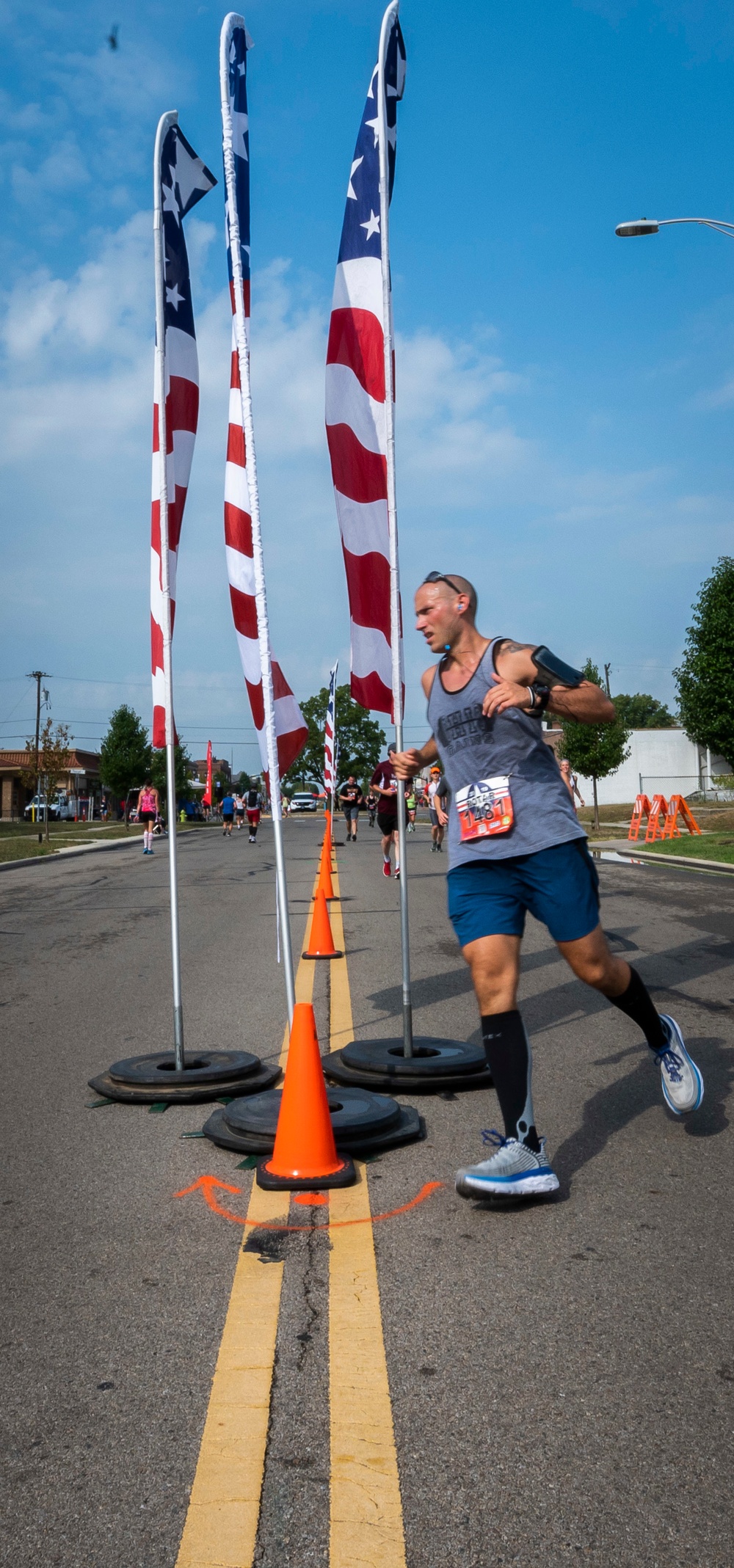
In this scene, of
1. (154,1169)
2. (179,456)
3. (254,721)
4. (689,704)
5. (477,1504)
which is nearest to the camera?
(477,1504)

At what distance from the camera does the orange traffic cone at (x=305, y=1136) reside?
3816 millimetres

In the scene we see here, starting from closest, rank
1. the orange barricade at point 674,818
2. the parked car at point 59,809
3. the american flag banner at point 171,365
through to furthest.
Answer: the american flag banner at point 171,365 → the orange barricade at point 674,818 → the parked car at point 59,809

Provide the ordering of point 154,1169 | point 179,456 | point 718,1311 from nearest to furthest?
1. point 718,1311
2. point 154,1169
3. point 179,456

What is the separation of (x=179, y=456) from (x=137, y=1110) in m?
3.12

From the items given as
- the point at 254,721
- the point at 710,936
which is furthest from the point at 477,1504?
the point at 710,936

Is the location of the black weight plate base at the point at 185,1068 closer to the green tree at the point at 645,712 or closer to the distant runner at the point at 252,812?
the distant runner at the point at 252,812

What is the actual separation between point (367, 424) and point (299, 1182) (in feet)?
11.4

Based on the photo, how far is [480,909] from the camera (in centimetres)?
379

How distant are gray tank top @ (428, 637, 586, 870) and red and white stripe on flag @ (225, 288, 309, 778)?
137 centimetres

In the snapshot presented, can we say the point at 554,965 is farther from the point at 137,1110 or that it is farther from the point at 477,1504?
the point at 477,1504

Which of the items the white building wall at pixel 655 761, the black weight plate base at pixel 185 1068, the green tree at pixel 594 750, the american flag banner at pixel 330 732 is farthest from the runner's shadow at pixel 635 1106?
the white building wall at pixel 655 761

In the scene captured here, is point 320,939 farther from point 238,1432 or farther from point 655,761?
point 655,761

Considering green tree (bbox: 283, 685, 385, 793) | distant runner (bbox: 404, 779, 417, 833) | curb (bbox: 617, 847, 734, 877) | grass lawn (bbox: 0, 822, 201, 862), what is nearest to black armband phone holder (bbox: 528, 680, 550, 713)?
distant runner (bbox: 404, 779, 417, 833)

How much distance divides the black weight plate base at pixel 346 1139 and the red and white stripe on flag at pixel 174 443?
2126 mm
